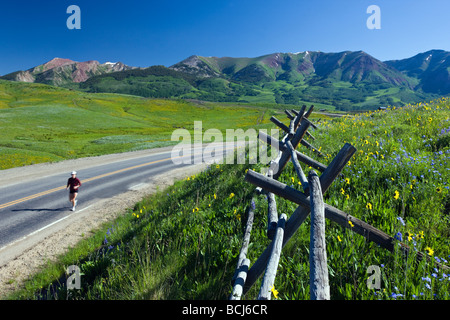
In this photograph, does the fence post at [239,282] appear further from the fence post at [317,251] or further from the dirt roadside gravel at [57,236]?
the dirt roadside gravel at [57,236]

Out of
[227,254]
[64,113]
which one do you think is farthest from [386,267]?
[64,113]

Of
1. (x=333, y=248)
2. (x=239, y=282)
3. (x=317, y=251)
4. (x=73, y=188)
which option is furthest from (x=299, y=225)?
(x=73, y=188)

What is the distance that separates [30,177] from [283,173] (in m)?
18.0

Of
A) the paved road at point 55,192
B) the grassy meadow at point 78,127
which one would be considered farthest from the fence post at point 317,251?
the grassy meadow at point 78,127

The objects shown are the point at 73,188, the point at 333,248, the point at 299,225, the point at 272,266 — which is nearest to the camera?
the point at 272,266

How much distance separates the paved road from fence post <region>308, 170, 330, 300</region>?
10176 mm

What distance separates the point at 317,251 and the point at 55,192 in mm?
15117

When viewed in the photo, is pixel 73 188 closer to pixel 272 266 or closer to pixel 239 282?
pixel 239 282

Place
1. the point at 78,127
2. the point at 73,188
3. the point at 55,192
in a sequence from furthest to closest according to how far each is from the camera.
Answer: the point at 78,127
the point at 55,192
the point at 73,188

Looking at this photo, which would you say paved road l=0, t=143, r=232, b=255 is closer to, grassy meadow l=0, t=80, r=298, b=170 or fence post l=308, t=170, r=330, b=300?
grassy meadow l=0, t=80, r=298, b=170

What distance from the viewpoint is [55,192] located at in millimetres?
12781

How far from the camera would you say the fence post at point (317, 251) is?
1.67 m

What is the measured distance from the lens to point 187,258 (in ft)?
11.4

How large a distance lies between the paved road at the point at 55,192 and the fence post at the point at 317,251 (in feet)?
33.4
